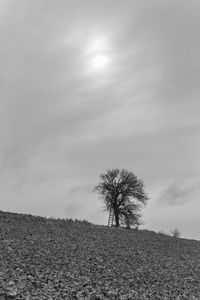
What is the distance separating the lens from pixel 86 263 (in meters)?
24.1

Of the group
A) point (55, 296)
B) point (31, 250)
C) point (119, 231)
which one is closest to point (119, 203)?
point (119, 231)

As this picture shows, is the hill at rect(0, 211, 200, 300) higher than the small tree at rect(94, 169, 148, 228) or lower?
lower

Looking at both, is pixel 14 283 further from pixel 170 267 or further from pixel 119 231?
pixel 119 231

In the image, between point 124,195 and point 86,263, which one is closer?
point 86,263

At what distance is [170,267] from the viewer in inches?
1116

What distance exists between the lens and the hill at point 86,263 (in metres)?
17.7

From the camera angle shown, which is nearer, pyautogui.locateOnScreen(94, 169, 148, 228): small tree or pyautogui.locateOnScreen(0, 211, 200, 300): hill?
pyautogui.locateOnScreen(0, 211, 200, 300): hill

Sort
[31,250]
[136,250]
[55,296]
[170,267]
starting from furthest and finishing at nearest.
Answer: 1. [136,250]
2. [170,267]
3. [31,250]
4. [55,296]

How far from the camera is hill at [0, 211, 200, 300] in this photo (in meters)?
17.7

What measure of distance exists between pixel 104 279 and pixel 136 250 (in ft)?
39.1

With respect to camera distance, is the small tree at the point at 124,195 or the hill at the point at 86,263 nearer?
the hill at the point at 86,263

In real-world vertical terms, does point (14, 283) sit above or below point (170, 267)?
below

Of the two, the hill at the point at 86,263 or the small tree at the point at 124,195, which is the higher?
the small tree at the point at 124,195

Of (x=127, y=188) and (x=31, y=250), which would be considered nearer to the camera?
(x=31, y=250)
